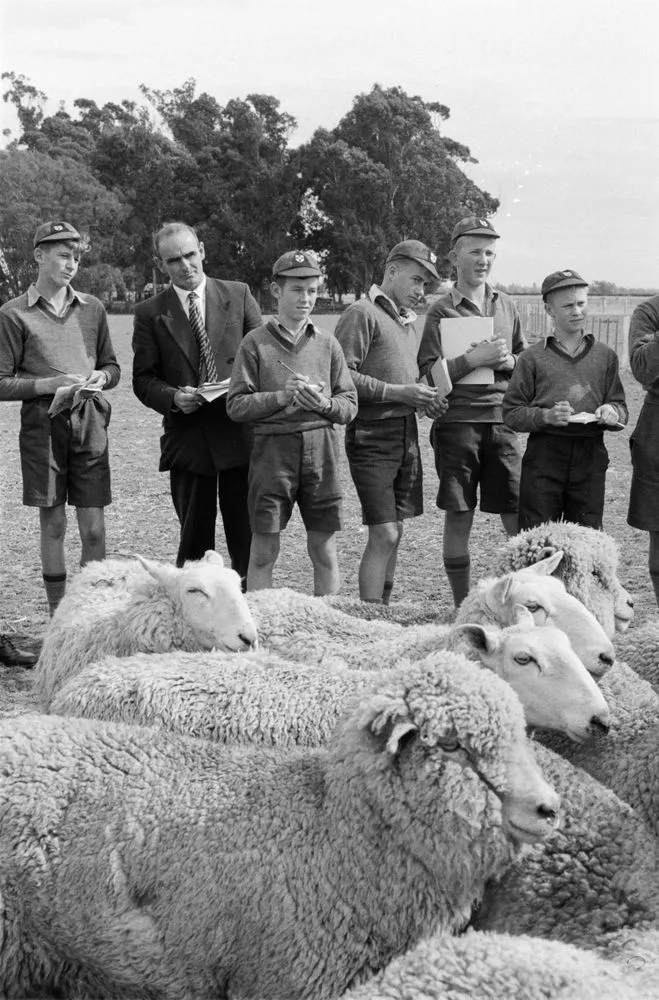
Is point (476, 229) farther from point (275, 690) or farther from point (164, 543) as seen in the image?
point (164, 543)

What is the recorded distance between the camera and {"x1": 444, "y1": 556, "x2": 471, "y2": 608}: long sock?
5980 mm

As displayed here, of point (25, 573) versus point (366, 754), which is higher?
point (366, 754)

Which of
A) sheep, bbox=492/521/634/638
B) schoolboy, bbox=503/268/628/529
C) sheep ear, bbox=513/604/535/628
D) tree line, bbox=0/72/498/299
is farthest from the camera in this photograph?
tree line, bbox=0/72/498/299

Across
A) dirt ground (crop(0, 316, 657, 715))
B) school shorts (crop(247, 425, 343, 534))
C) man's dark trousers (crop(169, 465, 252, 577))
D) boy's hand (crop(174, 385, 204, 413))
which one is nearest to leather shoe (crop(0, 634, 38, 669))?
dirt ground (crop(0, 316, 657, 715))

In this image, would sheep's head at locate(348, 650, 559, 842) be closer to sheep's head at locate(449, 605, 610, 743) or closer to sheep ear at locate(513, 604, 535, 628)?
sheep's head at locate(449, 605, 610, 743)

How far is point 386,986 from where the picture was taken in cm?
208

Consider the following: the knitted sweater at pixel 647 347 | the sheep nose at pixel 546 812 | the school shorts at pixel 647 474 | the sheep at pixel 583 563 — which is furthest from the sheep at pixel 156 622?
the knitted sweater at pixel 647 347

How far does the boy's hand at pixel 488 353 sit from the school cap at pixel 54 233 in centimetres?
240

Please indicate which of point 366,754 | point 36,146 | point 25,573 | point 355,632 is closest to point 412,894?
point 366,754

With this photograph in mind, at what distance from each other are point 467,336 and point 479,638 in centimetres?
299

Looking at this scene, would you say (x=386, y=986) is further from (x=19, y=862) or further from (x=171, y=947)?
(x=19, y=862)

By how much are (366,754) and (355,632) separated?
180 centimetres

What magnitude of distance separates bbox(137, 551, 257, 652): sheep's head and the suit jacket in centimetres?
169

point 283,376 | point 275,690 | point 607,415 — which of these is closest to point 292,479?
point 283,376
